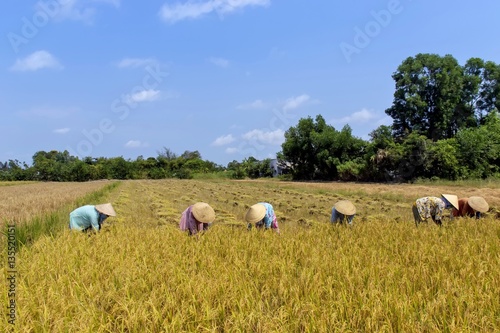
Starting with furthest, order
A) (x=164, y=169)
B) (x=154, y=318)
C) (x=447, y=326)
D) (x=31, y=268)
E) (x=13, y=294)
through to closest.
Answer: (x=164, y=169), (x=31, y=268), (x=13, y=294), (x=154, y=318), (x=447, y=326)

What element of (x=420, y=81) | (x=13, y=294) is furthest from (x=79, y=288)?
(x=420, y=81)

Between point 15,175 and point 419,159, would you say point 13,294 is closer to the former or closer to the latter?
point 419,159

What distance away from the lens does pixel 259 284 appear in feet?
11.6

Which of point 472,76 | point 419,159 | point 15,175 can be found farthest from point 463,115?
point 15,175

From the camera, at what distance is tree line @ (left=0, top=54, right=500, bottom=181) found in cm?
2536

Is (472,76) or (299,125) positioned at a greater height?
(472,76)

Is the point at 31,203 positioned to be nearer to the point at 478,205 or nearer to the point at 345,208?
the point at 345,208

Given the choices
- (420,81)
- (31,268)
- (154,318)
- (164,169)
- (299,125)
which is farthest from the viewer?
(164,169)

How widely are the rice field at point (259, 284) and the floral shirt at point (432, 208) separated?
109 centimetres

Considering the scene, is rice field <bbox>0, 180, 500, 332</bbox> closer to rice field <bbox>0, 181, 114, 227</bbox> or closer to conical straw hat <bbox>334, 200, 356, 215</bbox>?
conical straw hat <bbox>334, 200, 356, 215</bbox>

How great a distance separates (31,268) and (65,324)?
4.65ft

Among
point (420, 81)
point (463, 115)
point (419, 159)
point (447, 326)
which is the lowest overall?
point (447, 326)

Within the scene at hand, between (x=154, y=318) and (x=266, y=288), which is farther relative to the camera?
(x=266, y=288)

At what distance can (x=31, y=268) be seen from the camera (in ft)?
12.5
